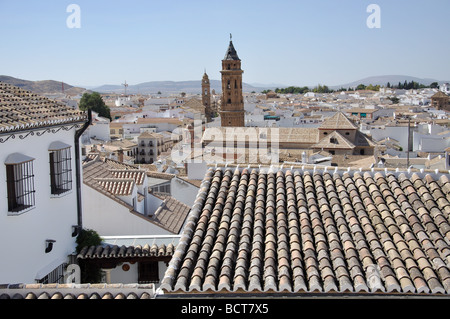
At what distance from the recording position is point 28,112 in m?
6.32

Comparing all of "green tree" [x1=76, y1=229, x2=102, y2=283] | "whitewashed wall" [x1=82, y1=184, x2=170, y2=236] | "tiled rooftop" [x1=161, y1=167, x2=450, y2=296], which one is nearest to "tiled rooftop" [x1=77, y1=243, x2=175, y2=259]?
"green tree" [x1=76, y1=229, x2=102, y2=283]

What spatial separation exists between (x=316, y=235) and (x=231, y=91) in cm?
4575

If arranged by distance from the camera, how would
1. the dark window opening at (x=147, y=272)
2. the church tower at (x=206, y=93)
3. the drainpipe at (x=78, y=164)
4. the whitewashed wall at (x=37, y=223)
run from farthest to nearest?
the church tower at (x=206, y=93), the dark window opening at (x=147, y=272), the drainpipe at (x=78, y=164), the whitewashed wall at (x=37, y=223)

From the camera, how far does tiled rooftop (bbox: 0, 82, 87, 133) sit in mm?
5750

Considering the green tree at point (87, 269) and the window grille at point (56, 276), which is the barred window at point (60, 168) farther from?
the window grille at point (56, 276)

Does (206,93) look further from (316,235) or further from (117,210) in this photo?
(316,235)

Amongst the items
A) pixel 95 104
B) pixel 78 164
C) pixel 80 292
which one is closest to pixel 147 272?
pixel 78 164

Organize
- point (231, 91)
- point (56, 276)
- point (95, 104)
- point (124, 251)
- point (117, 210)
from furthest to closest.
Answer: point (95, 104) → point (231, 91) → point (117, 210) → point (124, 251) → point (56, 276)

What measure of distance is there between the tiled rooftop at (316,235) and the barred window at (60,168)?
7.63 feet

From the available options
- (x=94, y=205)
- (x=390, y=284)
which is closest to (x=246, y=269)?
(x=390, y=284)

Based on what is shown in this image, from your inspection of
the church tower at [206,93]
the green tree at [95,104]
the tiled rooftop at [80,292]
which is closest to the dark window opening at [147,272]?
the tiled rooftop at [80,292]

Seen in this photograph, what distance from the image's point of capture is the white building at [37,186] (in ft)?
18.7

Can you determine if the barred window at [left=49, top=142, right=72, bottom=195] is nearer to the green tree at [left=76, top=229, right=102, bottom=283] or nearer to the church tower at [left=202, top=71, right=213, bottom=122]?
the green tree at [left=76, top=229, right=102, bottom=283]

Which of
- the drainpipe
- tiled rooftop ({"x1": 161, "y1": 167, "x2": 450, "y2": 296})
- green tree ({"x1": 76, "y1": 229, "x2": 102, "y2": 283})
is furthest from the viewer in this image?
the drainpipe
